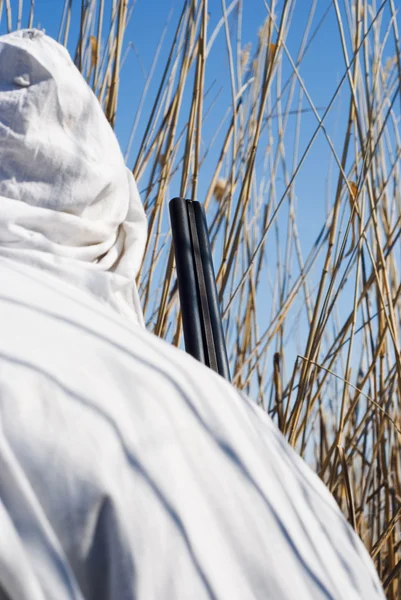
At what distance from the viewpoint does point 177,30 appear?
1009 mm

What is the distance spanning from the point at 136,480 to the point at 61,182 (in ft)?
1.22

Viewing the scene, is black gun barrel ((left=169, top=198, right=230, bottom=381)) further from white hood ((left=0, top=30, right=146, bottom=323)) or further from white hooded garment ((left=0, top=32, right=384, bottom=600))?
white hooded garment ((left=0, top=32, right=384, bottom=600))

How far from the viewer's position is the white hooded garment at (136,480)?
33 cm

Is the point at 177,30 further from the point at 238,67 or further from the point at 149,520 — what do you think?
the point at 149,520

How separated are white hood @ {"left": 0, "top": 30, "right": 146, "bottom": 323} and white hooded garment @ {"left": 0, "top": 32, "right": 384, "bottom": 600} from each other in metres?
0.12

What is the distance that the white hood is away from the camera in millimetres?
592

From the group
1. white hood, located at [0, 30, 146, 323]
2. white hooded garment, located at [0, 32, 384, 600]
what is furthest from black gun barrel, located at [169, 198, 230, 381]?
white hooded garment, located at [0, 32, 384, 600]

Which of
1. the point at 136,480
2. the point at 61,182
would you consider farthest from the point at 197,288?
the point at 136,480

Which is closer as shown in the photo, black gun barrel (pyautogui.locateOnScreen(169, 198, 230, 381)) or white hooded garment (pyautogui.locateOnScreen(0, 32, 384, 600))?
white hooded garment (pyautogui.locateOnScreen(0, 32, 384, 600))

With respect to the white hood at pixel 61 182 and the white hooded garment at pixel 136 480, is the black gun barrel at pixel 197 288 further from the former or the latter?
the white hooded garment at pixel 136 480

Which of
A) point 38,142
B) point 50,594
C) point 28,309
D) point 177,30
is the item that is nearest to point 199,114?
point 177,30

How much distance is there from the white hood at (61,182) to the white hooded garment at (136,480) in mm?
124

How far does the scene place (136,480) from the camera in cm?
35

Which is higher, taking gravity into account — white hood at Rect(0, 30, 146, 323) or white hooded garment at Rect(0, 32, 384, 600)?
white hood at Rect(0, 30, 146, 323)
